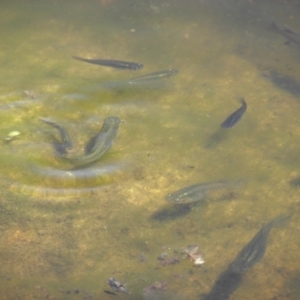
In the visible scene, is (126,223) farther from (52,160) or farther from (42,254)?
(52,160)

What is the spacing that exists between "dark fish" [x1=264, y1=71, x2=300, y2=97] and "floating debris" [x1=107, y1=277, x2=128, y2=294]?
13.8 ft

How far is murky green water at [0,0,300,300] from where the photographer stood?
181 inches

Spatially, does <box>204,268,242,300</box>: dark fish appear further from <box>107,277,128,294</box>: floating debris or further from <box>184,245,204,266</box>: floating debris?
<box>107,277,128,294</box>: floating debris

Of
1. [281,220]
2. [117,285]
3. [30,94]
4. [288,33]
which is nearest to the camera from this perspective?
[117,285]

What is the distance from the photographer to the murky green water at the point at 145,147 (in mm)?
4590

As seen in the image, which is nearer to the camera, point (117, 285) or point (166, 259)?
point (117, 285)

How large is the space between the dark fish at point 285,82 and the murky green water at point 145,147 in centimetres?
10

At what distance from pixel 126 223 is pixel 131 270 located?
644mm

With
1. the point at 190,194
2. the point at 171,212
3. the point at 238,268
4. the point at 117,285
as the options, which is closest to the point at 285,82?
the point at 190,194

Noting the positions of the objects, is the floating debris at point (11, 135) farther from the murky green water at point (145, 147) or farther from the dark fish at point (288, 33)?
the dark fish at point (288, 33)

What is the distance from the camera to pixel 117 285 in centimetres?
437

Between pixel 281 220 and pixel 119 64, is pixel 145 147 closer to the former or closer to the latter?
pixel 119 64

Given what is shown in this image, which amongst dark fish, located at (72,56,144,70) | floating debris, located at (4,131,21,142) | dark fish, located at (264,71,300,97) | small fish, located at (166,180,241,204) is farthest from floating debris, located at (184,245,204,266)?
dark fish, located at (72,56,144,70)

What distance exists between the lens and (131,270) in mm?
4547
